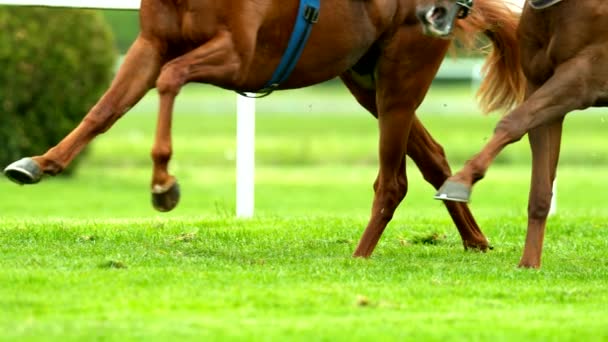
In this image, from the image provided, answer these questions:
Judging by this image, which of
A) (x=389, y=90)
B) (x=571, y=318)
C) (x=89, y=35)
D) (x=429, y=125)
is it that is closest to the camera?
(x=571, y=318)

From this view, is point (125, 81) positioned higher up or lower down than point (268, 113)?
higher up

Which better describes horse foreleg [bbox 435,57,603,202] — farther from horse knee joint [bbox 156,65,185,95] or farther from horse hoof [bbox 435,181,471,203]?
horse knee joint [bbox 156,65,185,95]

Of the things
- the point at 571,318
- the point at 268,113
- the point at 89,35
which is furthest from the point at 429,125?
the point at 571,318

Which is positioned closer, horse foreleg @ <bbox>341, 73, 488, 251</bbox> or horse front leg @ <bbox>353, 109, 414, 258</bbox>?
horse front leg @ <bbox>353, 109, 414, 258</bbox>

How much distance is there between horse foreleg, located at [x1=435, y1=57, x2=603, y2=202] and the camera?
7012 millimetres

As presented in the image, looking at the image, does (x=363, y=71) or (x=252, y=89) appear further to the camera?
(x=363, y=71)

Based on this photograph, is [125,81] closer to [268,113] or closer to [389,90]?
[389,90]

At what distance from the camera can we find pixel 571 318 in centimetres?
567

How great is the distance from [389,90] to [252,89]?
95 cm

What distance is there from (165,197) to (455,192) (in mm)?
1454

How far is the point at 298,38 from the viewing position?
23.8ft

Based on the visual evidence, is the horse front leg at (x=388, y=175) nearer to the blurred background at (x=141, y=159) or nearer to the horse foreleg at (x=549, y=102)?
the blurred background at (x=141, y=159)

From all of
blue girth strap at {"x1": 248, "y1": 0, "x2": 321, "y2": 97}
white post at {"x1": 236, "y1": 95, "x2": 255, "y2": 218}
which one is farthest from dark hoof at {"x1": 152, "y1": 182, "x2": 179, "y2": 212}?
white post at {"x1": 236, "y1": 95, "x2": 255, "y2": 218}

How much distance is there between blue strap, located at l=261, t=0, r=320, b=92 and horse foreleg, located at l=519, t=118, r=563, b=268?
1.35 meters
